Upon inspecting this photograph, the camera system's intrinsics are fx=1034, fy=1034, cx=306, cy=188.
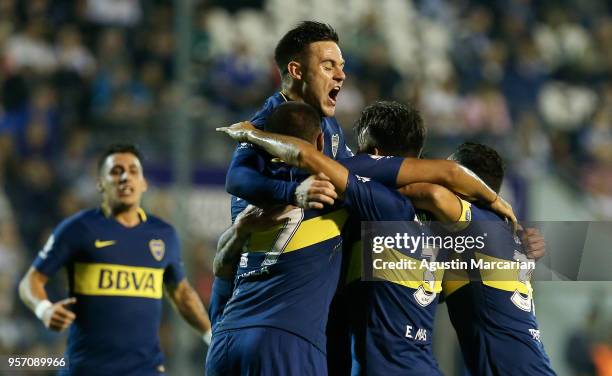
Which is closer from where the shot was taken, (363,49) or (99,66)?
(99,66)

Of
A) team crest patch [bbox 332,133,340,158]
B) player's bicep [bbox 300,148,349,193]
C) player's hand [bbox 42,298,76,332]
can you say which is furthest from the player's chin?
player's hand [bbox 42,298,76,332]

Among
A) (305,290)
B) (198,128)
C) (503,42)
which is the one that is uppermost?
(503,42)

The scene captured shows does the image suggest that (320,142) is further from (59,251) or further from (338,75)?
(59,251)

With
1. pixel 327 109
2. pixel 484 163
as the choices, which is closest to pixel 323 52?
pixel 327 109

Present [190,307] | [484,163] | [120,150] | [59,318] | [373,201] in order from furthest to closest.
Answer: [120,150]
[190,307]
[59,318]
[484,163]
[373,201]

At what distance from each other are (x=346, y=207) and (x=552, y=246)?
1029 millimetres

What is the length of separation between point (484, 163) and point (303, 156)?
1.18m

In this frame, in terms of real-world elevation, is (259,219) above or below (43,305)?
above

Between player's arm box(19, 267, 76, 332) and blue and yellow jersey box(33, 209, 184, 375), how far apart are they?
0.08m

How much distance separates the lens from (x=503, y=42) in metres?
13.9

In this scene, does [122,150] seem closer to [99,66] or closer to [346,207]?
[346,207]

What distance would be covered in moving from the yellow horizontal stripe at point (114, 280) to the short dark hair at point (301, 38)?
5.95 feet

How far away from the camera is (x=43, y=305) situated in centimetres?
583

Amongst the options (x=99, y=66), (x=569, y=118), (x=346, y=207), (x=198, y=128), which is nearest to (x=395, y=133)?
(x=346, y=207)
